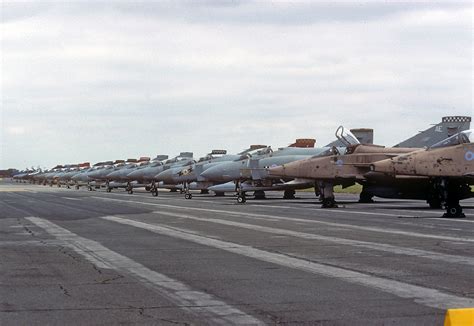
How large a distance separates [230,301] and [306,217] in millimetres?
15425

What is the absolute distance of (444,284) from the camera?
8.66m

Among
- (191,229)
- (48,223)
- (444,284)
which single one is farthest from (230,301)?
(48,223)

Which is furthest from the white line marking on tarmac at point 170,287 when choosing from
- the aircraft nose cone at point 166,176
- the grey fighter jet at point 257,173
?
the aircraft nose cone at point 166,176

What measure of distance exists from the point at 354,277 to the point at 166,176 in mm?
43545

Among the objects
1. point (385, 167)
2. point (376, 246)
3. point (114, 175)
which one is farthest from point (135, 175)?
point (376, 246)

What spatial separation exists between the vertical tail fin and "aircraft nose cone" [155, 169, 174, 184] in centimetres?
2080

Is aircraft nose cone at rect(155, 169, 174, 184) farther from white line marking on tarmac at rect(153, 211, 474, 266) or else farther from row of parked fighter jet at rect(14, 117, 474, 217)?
white line marking on tarmac at rect(153, 211, 474, 266)

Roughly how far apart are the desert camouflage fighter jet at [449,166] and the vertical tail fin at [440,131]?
28.8ft

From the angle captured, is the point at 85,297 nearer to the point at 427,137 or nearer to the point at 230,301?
the point at 230,301

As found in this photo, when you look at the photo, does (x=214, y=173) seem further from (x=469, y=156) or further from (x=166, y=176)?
(x=469, y=156)

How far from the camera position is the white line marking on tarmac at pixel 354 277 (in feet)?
24.6

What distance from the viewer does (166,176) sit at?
172ft

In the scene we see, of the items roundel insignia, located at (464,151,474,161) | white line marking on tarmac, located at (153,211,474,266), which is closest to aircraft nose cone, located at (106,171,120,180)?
roundel insignia, located at (464,151,474,161)

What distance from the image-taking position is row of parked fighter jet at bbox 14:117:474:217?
23.3 m
